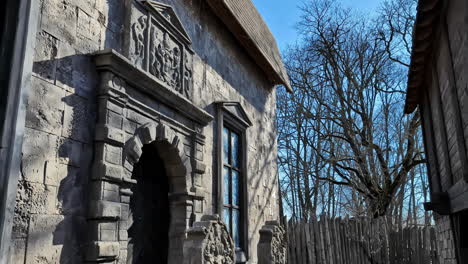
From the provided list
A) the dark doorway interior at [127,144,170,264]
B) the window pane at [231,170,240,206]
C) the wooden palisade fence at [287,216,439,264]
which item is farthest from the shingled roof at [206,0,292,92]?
the wooden palisade fence at [287,216,439,264]

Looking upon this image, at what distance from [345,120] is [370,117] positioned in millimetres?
898

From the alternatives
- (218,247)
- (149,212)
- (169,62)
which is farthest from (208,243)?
(169,62)

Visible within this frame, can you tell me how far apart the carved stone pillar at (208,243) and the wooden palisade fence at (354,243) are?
372cm

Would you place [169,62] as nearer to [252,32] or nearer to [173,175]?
[173,175]

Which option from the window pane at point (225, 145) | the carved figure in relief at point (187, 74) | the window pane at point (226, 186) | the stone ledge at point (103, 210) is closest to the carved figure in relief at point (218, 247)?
the window pane at point (226, 186)

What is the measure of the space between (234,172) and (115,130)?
3687 mm

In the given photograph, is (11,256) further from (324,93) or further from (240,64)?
(324,93)

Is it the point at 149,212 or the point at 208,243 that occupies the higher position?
the point at 149,212

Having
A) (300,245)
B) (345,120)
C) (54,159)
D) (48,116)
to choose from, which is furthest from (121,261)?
(345,120)

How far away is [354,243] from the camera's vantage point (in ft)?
29.0

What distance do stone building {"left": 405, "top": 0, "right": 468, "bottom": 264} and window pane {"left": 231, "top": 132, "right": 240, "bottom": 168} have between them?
3.03 m

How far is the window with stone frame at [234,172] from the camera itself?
666 cm

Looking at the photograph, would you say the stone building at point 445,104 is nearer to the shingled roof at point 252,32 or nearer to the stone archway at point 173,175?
the shingled roof at point 252,32

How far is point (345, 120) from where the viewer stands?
13.9 meters
